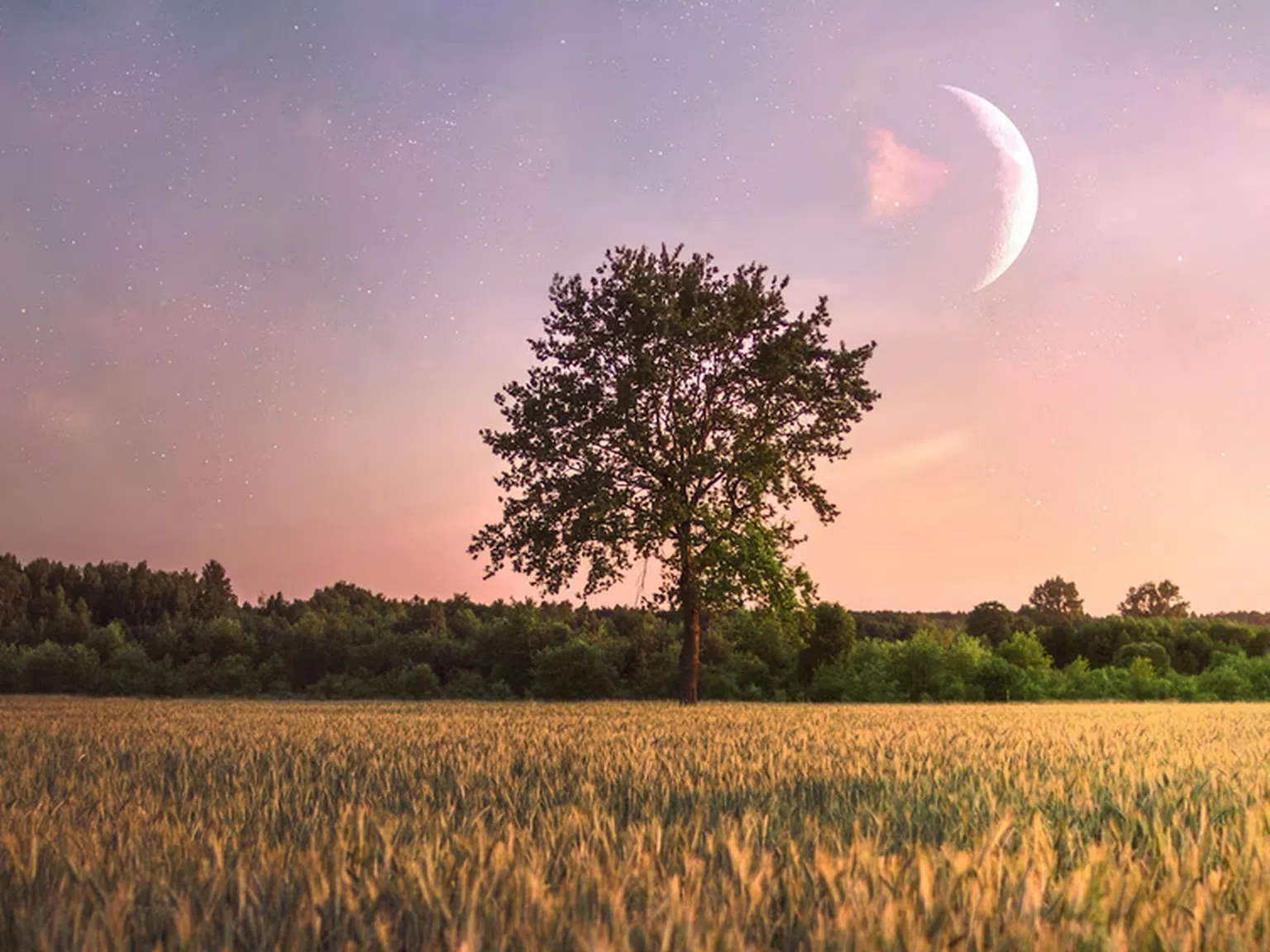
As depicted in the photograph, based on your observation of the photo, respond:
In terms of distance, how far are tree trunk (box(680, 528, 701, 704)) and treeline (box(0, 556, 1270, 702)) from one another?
1.92m

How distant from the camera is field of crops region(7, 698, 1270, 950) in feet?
7.95

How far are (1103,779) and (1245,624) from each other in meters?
57.1

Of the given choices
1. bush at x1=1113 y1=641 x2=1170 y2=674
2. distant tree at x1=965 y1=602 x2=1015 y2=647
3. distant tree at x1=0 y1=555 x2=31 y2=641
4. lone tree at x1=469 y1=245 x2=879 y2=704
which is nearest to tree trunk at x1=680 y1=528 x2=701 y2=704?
lone tree at x1=469 y1=245 x2=879 y2=704

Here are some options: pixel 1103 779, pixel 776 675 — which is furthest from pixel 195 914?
pixel 776 675

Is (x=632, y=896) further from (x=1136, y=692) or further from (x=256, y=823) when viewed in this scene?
(x=1136, y=692)

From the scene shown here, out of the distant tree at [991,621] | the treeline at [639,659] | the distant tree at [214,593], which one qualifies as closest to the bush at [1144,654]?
the treeline at [639,659]

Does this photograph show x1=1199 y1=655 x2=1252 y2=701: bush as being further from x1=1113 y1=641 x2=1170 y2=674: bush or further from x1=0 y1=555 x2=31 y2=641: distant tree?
x1=0 y1=555 x2=31 y2=641: distant tree

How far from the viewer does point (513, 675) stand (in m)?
50.9

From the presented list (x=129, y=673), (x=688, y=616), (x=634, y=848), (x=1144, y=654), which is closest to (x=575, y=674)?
(x=688, y=616)

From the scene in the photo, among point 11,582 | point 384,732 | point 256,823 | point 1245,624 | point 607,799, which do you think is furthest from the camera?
point 11,582

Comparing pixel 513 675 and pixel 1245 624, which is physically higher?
pixel 1245 624

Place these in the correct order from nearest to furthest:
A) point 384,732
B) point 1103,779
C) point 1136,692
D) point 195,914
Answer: point 195,914 < point 1103,779 < point 384,732 < point 1136,692

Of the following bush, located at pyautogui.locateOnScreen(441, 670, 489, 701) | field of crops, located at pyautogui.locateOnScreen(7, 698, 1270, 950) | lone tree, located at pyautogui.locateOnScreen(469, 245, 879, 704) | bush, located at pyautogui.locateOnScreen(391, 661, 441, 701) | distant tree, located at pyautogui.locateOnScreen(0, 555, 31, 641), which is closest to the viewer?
field of crops, located at pyautogui.locateOnScreen(7, 698, 1270, 950)

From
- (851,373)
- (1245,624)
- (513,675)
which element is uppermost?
(851,373)
